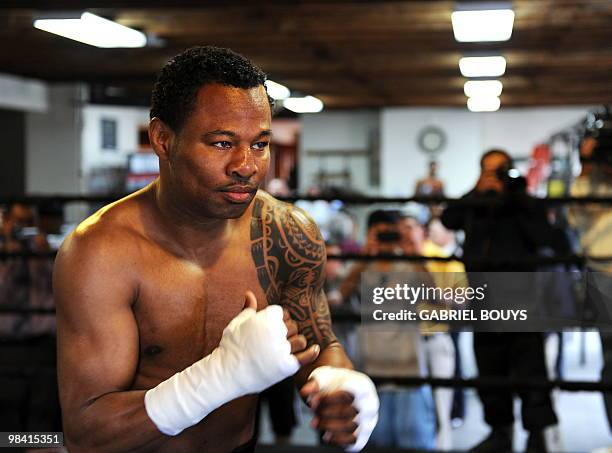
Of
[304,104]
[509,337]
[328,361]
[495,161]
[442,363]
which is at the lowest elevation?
[442,363]

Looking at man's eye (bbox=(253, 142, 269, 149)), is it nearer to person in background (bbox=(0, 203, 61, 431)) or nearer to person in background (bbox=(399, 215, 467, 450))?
person in background (bbox=(399, 215, 467, 450))

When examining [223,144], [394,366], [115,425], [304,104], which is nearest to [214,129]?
[223,144]

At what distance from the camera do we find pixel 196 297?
1451 mm

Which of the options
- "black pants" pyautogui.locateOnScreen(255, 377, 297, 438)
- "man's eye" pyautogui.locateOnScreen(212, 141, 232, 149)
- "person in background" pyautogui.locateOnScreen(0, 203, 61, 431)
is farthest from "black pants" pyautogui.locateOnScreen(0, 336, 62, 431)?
"man's eye" pyautogui.locateOnScreen(212, 141, 232, 149)

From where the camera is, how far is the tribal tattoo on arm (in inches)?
60.9

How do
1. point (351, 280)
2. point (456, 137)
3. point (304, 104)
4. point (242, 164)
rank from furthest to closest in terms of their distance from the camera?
point (456, 137) → point (304, 104) → point (351, 280) → point (242, 164)

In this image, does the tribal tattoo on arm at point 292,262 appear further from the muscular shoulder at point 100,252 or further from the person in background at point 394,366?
the person in background at point 394,366

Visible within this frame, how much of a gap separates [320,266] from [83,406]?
53 centimetres

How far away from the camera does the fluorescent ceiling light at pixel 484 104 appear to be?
852 centimetres

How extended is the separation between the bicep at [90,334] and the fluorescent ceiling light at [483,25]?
3164 mm

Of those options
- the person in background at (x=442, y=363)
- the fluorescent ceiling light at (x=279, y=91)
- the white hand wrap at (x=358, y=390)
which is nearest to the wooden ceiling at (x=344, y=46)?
the fluorescent ceiling light at (x=279, y=91)

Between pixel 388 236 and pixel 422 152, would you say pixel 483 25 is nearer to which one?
pixel 388 236

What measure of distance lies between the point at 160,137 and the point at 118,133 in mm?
9608

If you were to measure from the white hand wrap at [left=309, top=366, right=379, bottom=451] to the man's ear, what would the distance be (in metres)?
0.45
